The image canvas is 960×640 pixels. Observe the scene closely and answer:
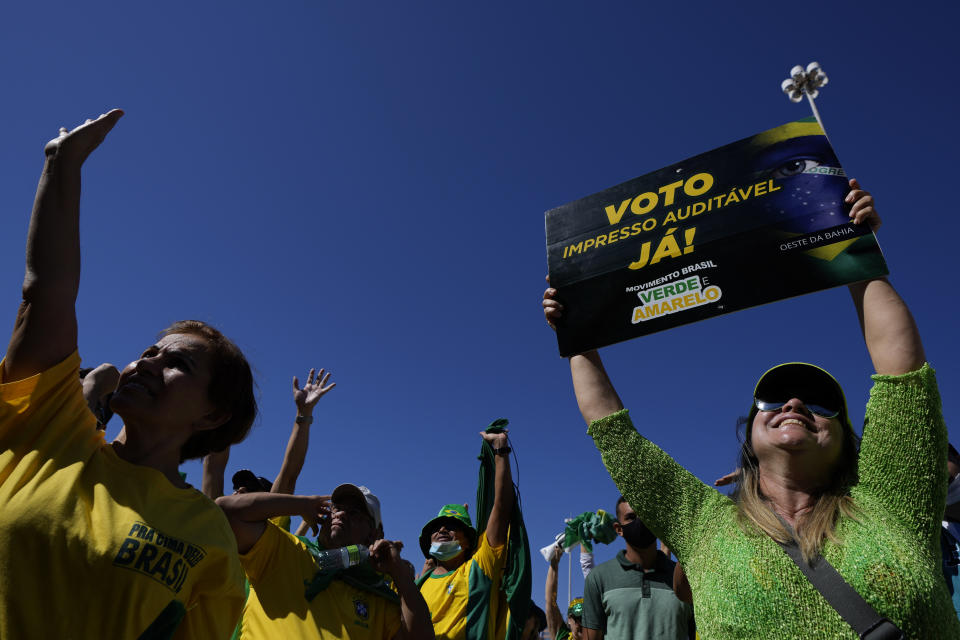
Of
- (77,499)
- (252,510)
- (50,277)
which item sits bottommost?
(77,499)

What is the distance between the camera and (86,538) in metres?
1.48

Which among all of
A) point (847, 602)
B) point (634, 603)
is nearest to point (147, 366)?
point (847, 602)

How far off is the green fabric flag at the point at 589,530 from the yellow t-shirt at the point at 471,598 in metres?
3.13

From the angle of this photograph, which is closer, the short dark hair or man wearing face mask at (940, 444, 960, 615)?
the short dark hair

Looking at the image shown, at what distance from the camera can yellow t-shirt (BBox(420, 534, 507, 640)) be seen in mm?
4312

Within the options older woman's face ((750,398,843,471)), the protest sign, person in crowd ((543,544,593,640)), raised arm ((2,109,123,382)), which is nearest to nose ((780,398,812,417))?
older woman's face ((750,398,843,471))

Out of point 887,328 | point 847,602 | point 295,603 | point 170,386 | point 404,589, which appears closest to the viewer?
point 847,602

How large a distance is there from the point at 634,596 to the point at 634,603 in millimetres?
59

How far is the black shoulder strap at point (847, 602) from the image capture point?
1.62 meters

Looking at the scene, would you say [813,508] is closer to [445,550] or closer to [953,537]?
[953,537]

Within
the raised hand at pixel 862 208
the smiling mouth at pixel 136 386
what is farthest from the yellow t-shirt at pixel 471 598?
the raised hand at pixel 862 208

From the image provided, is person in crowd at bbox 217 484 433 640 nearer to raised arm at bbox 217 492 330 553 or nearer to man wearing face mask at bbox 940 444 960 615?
raised arm at bbox 217 492 330 553

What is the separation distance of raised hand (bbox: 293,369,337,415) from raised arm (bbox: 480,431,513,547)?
157 centimetres

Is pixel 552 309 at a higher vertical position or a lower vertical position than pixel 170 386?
higher
